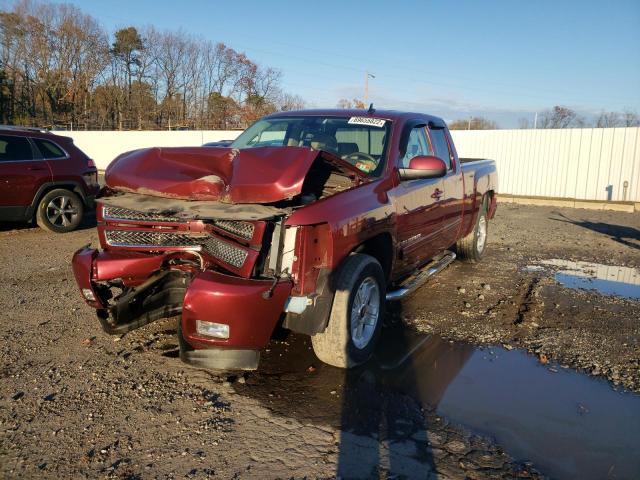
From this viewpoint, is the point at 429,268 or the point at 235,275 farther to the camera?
the point at 429,268

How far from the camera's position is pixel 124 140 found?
27.4 meters

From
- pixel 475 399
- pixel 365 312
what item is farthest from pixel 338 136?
pixel 475 399

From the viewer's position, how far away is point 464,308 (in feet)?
18.1

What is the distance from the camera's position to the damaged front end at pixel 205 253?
3201 mm

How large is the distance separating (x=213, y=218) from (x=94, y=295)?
128 centimetres

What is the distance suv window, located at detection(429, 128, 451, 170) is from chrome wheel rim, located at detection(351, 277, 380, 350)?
232 cm

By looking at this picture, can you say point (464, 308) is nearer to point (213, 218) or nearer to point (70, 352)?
point (213, 218)

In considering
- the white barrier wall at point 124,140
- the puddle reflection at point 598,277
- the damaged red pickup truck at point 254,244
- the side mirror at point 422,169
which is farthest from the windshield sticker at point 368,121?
the white barrier wall at point 124,140

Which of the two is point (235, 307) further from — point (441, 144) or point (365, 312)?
point (441, 144)

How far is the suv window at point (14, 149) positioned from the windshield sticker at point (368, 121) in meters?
6.55

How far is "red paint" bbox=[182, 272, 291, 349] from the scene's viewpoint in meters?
3.12

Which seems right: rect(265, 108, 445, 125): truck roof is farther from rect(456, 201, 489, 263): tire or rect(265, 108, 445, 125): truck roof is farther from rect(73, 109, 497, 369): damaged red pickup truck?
rect(456, 201, 489, 263): tire

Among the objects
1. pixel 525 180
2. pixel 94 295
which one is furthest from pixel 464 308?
pixel 525 180

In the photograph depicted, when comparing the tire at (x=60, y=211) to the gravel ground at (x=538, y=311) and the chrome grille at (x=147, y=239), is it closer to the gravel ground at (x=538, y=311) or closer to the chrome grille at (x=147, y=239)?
the chrome grille at (x=147, y=239)
